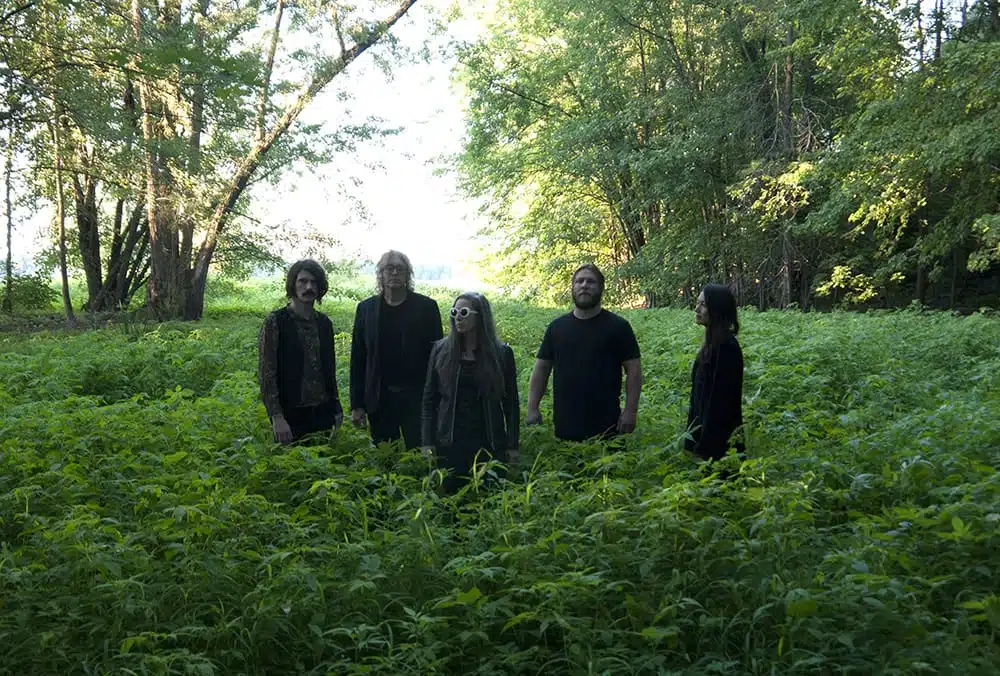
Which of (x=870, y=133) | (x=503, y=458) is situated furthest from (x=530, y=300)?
(x=503, y=458)

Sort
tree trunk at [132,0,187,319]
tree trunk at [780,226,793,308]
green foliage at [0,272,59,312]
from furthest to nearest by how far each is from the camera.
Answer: green foliage at [0,272,59,312] → tree trunk at [780,226,793,308] → tree trunk at [132,0,187,319]

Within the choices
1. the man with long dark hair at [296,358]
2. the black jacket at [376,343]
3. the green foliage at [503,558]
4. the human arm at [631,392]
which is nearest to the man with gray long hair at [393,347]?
the black jacket at [376,343]

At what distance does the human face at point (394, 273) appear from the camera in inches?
223

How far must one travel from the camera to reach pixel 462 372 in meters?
5.01

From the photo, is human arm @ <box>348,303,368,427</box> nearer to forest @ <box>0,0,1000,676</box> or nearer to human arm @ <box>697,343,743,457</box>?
forest @ <box>0,0,1000,676</box>

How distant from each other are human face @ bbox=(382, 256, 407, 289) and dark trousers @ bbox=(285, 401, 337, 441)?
3.41ft

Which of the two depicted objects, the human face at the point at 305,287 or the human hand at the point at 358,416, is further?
the human hand at the point at 358,416

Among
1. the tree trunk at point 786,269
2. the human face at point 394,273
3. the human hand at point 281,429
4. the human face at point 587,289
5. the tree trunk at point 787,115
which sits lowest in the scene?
the human hand at point 281,429

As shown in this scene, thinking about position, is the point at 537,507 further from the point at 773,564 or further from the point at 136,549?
the point at 136,549

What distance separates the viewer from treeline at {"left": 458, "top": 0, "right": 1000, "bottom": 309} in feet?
55.3

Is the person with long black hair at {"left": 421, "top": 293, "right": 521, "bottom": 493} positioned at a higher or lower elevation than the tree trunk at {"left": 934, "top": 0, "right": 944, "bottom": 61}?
lower

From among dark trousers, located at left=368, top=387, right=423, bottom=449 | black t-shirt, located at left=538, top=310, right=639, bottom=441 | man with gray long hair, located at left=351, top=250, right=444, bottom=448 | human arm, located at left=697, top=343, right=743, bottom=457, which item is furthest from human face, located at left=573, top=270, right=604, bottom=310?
dark trousers, located at left=368, top=387, right=423, bottom=449

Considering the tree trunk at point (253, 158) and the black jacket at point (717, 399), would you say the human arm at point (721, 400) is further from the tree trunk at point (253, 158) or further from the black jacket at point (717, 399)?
the tree trunk at point (253, 158)

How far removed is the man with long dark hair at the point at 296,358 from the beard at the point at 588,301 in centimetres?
185
